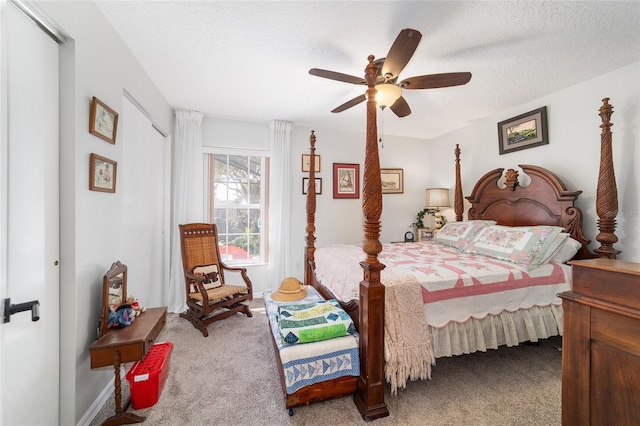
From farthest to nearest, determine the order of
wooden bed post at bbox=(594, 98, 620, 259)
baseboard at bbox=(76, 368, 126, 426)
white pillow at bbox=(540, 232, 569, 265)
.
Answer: white pillow at bbox=(540, 232, 569, 265)
wooden bed post at bbox=(594, 98, 620, 259)
baseboard at bbox=(76, 368, 126, 426)

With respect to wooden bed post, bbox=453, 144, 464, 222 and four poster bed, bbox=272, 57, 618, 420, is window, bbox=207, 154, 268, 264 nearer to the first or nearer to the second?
four poster bed, bbox=272, 57, 618, 420

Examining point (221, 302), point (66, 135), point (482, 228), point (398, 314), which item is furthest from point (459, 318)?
point (66, 135)

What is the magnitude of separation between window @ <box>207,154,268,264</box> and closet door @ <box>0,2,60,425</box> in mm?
2346

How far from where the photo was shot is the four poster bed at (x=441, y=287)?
5.23 feet

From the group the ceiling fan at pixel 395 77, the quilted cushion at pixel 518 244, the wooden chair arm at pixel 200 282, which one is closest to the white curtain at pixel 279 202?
the wooden chair arm at pixel 200 282

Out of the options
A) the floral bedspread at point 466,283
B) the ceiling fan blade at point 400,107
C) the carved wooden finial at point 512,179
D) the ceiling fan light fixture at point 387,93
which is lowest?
the floral bedspread at point 466,283

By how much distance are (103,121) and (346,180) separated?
10.4 feet

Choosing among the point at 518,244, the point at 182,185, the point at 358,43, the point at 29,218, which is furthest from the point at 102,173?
the point at 518,244

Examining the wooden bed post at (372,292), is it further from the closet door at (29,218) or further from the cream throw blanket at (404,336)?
the closet door at (29,218)

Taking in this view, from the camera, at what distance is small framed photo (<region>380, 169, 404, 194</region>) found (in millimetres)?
4418

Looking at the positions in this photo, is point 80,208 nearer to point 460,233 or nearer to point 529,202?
point 460,233

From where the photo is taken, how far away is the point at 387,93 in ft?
6.52

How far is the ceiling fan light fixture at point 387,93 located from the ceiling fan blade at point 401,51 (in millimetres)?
71

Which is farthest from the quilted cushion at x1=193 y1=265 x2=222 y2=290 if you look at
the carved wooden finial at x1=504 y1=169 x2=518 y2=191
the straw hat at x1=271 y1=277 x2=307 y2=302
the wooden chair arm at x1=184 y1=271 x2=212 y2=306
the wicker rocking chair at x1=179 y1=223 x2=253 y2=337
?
the carved wooden finial at x1=504 y1=169 x2=518 y2=191
